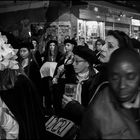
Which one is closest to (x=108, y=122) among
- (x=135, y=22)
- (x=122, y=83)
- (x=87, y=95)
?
(x=122, y=83)

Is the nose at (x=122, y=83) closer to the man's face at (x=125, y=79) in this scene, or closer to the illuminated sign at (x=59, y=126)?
the man's face at (x=125, y=79)

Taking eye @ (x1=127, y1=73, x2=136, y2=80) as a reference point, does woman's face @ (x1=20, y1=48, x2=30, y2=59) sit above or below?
below

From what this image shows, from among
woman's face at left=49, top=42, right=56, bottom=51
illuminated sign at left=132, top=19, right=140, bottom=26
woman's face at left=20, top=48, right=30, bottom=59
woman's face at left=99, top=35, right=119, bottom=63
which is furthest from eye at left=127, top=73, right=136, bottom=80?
illuminated sign at left=132, top=19, right=140, bottom=26

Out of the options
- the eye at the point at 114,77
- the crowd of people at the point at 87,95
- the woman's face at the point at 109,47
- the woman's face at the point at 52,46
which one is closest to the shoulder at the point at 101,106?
the crowd of people at the point at 87,95

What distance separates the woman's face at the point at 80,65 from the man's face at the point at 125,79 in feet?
6.14

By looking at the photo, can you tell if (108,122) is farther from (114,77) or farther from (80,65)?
(80,65)

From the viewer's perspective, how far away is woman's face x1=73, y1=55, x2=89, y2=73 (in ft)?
11.2

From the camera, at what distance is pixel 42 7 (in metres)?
11.3

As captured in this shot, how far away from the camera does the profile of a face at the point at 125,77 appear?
1.49 meters

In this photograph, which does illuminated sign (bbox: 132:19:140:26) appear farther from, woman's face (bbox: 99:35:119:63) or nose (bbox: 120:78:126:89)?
nose (bbox: 120:78:126:89)

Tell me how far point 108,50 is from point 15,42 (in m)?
1.64

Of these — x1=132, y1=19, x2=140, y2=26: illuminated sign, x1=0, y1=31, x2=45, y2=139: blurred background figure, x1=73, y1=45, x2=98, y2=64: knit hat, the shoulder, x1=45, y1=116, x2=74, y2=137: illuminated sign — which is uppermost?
x1=132, y1=19, x2=140, y2=26: illuminated sign

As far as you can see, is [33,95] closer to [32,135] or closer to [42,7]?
[32,135]

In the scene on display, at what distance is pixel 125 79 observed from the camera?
151 cm
